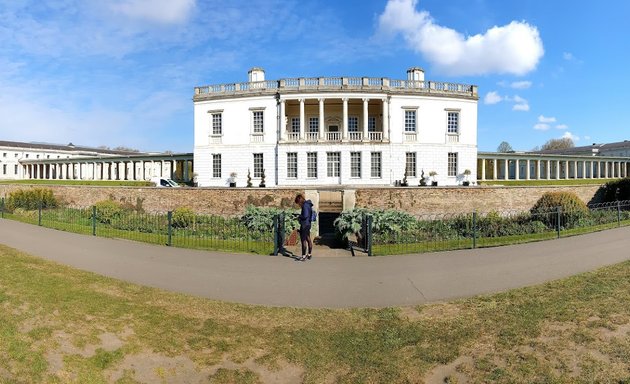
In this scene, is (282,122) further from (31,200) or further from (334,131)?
(31,200)

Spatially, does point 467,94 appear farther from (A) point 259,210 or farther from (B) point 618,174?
(B) point 618,174

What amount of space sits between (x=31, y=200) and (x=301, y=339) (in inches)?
1150

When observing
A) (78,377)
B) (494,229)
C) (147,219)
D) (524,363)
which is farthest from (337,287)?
(147,219)

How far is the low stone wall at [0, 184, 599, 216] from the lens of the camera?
66.6 ft

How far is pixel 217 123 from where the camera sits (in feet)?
112

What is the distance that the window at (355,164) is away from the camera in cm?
3181

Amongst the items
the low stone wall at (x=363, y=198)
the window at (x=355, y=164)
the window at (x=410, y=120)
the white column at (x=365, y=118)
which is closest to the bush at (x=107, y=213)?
the low stone wall at (x=363, y=198)

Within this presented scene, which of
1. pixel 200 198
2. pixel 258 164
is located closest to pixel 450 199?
pixel 200 198

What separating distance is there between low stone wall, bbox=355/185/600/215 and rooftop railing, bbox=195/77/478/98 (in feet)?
45.3

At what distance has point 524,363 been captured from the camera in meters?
4.28

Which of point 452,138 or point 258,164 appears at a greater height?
point 452,138

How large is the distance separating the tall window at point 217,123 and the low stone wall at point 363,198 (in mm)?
11828

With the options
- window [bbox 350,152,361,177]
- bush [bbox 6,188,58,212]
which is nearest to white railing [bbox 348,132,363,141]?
window [bbox 350,152,361,177]

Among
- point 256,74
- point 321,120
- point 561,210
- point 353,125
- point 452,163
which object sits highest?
point 256,74
